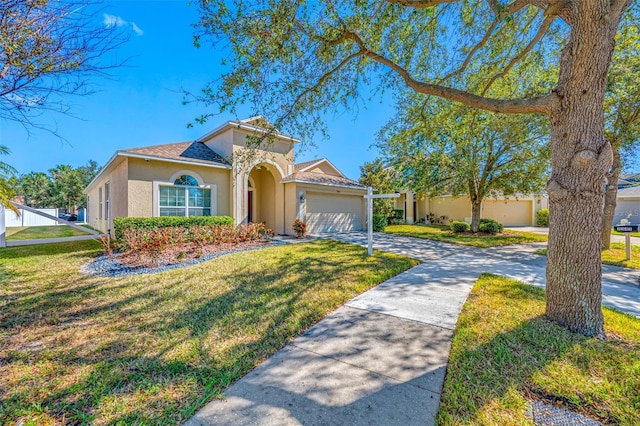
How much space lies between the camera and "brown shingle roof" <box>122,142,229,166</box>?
1105 centimetres

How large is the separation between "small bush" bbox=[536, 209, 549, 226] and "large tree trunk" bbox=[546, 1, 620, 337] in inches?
995

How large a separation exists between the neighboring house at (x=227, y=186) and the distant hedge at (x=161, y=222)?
755mm

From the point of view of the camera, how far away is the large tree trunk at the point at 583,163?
3447 mm

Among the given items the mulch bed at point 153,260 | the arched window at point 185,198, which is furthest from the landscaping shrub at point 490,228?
the arched window at point 185,198

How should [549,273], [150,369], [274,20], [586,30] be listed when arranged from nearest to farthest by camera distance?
[150,369] < [586,30] < [549,273] < [274,20]

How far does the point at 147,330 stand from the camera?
3855 millimetres

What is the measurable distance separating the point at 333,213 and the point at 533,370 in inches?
544

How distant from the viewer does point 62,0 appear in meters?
3.91

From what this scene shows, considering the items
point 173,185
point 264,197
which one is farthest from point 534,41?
point 264,197

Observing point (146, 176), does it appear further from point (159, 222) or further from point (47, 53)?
point (47, 53)

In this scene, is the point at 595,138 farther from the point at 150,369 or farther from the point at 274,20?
the point at 150,369

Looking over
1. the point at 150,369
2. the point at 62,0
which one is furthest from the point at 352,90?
the point at 150,369

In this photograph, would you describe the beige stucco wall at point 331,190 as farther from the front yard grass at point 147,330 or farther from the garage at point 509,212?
the garage at point 509,212

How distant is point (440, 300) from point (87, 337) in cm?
563
